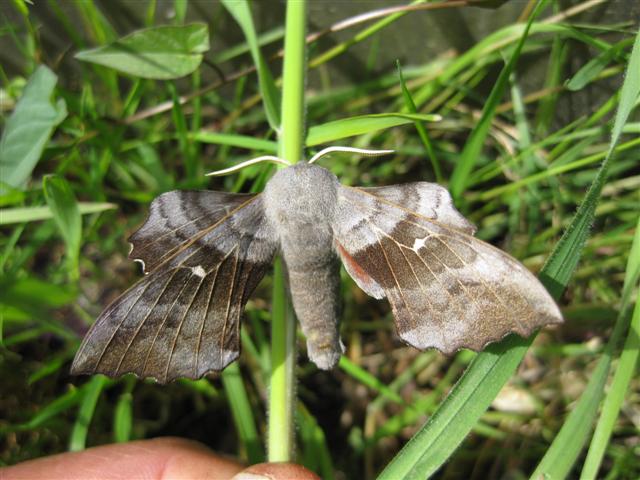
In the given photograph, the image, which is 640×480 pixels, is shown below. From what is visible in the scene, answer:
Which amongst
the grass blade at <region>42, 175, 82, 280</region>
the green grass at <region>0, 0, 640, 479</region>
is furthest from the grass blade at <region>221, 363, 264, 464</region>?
the grass blade at <region>42, 175, 82, 280</region>

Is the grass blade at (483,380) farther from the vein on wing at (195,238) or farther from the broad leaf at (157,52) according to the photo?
the broad leaf at (157,52)

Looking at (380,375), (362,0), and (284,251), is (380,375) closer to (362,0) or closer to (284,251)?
(284,251)

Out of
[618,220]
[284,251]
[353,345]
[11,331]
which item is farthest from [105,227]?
[618,220]

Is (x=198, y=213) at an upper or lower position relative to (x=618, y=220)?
upper

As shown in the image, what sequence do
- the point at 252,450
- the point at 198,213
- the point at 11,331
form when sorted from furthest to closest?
the point at 11,331 < the point at 252,450 < the point at 198,213

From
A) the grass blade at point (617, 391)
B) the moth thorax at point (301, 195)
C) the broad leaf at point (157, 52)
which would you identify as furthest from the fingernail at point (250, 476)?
the broad leaf at point (157, 52)

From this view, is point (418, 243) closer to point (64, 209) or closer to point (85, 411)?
point (64, 209)
